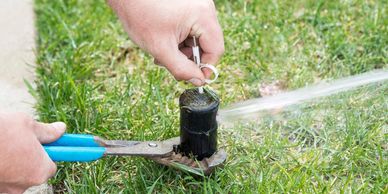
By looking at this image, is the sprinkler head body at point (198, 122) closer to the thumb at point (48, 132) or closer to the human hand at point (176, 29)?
the human hand at point (176, 29)

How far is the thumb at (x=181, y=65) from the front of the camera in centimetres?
214

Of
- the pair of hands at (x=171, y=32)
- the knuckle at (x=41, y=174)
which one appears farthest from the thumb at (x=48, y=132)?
the knuckle at (x=41, y=174)

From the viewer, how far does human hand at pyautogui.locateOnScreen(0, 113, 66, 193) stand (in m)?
1.84

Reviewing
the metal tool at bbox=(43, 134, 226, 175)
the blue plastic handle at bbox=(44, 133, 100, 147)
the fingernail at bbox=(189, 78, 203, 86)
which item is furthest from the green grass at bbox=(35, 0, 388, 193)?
A: the fingernail at bbox=(189, 78, 203, 86)

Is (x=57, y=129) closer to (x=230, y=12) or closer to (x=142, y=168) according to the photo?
(x=142, y=168)

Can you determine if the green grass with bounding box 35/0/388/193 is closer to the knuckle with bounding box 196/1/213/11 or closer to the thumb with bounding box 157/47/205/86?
the thumb with bounding box 157/47/205/86

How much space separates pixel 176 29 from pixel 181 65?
0.12 metres

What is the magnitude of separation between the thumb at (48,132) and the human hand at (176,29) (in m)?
0.38

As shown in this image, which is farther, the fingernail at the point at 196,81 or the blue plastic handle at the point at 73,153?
the fingernail at the point at 196,81

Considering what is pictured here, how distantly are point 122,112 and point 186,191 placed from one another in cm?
52

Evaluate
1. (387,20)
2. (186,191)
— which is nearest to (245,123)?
(186,191)

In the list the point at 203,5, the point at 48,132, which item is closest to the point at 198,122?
the point at 203,5

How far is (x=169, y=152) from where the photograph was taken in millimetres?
2299

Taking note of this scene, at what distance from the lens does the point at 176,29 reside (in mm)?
2145
